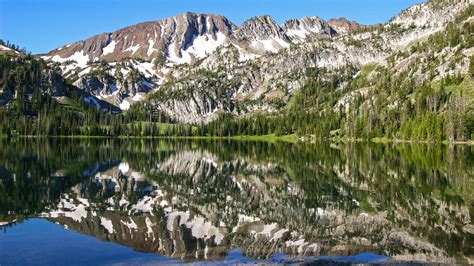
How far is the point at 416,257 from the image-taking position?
70.1 feet

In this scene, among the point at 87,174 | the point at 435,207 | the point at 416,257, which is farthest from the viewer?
the point at 87,174

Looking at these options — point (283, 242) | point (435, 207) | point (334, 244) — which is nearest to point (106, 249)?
point (283, 242)

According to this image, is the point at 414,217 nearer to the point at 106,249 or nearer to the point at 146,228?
the point at 146,228

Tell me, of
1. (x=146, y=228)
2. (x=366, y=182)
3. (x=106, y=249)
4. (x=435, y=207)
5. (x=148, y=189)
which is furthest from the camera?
(x=366, y=182)

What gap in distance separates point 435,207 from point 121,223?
2457 cm

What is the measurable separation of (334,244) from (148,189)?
25816 millimetres

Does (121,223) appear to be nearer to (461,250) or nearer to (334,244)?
(334,244)

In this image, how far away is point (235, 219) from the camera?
31.5m

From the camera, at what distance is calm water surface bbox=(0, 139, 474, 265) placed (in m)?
22.6

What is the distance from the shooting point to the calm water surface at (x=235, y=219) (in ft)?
74.2

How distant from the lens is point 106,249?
2388 cm

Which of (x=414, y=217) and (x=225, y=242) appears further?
(x=414, y=217)

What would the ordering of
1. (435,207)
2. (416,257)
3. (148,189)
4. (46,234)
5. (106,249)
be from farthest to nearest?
1. (148,189)
2. (435,207)
3. (46,234)
4. (106,249)
5. (416,257)

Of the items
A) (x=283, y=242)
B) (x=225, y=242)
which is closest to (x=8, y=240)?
(x=225, y=242)
